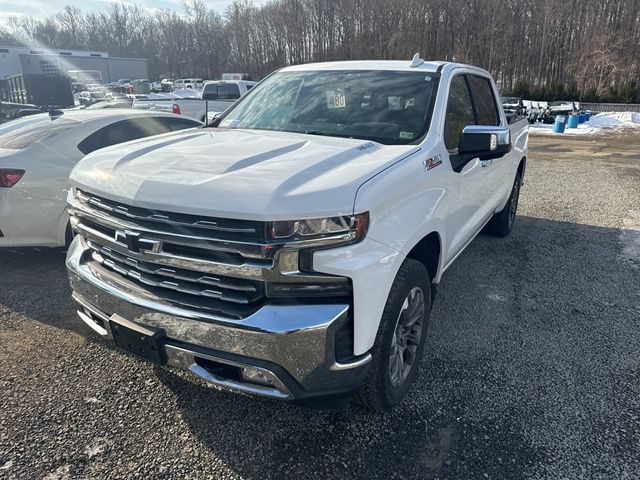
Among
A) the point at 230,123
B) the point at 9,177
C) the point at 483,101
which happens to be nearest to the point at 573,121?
the point at 483,101

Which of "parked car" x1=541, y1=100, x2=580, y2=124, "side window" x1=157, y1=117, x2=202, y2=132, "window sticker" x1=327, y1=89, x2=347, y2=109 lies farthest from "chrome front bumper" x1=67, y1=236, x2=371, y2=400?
"parked car" x1=541, y1=100, x2=580, y2=124

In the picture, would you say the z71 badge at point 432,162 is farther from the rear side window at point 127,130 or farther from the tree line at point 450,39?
the tree line at point 450,39

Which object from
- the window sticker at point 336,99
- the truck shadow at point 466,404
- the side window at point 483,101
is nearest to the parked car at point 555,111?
the side window at point 483,101

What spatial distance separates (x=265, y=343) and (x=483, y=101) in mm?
3383

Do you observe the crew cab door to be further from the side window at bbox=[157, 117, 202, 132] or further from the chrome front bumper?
the side window at bbox=[157, 117, 202, 132]

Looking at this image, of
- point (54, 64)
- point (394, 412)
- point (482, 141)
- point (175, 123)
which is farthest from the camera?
point (54, 64)

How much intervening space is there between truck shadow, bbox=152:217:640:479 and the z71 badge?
134 centimetres

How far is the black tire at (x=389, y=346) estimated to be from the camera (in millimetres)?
2355

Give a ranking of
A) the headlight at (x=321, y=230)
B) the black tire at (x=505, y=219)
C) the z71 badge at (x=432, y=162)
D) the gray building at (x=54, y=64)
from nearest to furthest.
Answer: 1. the headlight at (x=321, y=230)
2. the z71 badge at (x=432, y=162)
3. the black tire at (x=505, y=219)
4. the gray building at (x=54, y=64)

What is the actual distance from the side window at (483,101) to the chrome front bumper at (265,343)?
2.80 m

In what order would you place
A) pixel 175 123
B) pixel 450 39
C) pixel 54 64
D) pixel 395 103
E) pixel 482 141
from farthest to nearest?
pixel 54 64 → pixel 450 39 → pixel 175 123 → pixel 395 103 → pixel 482 141

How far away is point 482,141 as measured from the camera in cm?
303

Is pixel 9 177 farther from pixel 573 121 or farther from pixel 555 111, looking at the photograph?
pixel 555 111

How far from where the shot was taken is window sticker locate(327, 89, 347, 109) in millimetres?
3488
